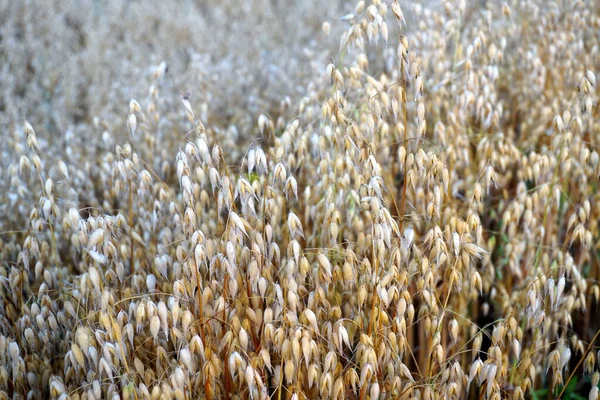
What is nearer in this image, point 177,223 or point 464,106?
point 177,223

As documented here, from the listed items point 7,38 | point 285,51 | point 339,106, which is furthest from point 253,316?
point 7,38

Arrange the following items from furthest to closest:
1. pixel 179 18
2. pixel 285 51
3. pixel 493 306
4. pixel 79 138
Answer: pixel 179 18
pixel 285 51
pixel 79 138
pixel 493 306

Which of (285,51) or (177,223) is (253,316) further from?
(285,51)

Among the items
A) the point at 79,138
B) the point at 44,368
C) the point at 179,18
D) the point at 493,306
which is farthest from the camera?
the point at 179,18

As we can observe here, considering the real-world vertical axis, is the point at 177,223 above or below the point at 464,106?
below

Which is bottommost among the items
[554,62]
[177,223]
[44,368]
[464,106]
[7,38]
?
[44,368]

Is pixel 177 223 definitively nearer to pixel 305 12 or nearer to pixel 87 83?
pixel 87 83

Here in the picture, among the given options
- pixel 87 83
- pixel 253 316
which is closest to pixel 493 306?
pixel 253 316
